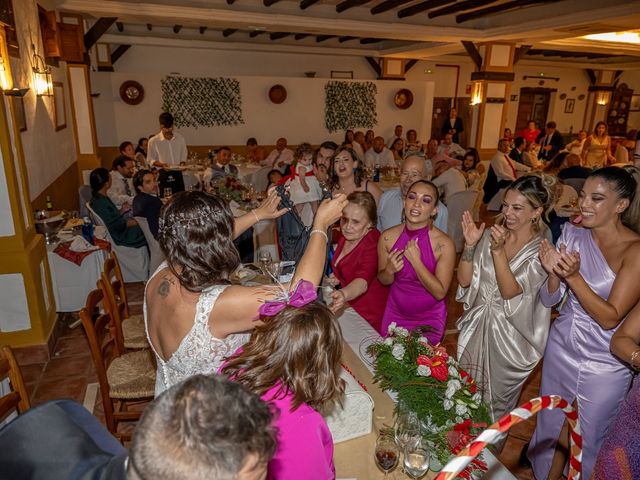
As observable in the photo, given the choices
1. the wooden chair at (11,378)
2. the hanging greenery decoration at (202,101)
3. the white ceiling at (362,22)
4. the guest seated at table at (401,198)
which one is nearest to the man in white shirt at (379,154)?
the white ceiling at (362,22)

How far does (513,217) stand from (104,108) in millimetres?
11569

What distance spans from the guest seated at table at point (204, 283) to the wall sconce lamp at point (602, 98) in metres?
20.9

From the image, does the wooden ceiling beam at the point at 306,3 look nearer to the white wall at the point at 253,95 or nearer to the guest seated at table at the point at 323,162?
the white wall at the point at 253,95

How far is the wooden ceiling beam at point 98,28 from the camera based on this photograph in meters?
8.30

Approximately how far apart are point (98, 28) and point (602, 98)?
18.9 meters

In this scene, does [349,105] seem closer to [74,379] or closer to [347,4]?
[347,4]

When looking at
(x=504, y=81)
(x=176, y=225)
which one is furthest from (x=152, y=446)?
(x=504, y=81)

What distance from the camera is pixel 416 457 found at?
4.81ft

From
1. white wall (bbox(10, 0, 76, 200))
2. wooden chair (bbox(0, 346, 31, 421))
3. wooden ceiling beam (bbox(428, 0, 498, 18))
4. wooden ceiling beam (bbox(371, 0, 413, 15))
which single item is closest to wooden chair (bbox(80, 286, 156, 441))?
wooden chair (bbox(0, 346, 31, 421))

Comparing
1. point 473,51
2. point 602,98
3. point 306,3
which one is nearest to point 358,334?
point 306,3

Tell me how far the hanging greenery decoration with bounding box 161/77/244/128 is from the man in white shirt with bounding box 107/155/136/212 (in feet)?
20.3

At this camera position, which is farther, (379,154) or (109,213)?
(379,154)

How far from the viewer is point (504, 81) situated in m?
10.9

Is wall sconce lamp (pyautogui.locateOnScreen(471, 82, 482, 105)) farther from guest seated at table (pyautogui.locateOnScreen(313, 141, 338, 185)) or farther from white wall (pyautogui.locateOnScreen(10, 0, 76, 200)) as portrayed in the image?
white wall (pyautogui.locateOnScreen(10, 0, 76, 200))
